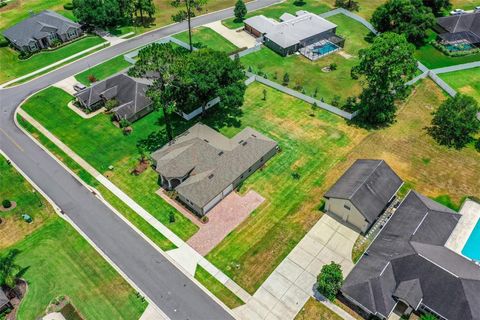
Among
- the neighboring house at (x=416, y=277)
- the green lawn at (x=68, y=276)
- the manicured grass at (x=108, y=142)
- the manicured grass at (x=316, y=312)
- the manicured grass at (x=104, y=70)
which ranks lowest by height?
the green lawn at (x=68, y=276)

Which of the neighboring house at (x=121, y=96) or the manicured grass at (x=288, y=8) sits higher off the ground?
the manicured grass at (x=288, y=8)

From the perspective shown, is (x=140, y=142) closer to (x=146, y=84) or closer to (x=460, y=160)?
(x=146, y=84)

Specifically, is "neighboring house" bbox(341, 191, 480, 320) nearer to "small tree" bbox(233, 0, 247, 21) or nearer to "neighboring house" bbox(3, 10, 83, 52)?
"small tree" bbox(233, 0, 247, 21)

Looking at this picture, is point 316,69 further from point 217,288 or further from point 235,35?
point 217,288

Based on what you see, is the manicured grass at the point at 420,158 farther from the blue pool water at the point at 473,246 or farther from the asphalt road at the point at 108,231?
the asphalt road at the point at 108,231

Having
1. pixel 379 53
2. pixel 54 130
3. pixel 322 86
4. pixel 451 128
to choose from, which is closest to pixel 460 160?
pixel 451 128

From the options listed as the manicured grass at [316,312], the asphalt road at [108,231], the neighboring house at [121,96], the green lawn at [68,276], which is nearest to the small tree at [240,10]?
the neighboring house at [121,96]

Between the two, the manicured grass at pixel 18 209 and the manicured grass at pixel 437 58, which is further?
the manicured grass at pixel 437 58

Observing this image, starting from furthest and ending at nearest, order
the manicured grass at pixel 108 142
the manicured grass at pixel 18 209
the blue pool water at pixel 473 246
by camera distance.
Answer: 1. the manicured grass at pixel 108 142
2. the manicured grass at pixel 18 209
3. the blue pool water at pixel 473 246
